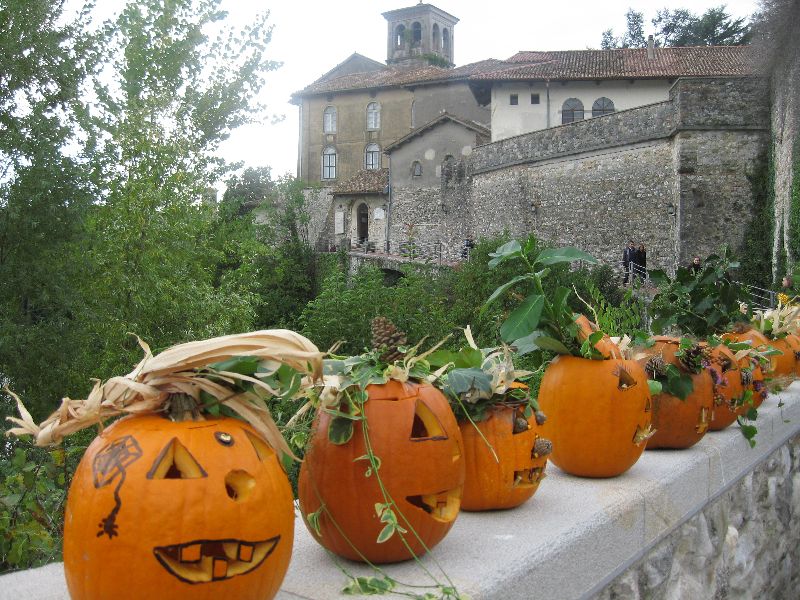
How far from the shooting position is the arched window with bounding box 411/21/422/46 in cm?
5569

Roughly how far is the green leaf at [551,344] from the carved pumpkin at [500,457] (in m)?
0.43

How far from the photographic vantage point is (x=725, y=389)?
3330 mm

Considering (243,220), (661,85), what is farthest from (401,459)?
(661,85)

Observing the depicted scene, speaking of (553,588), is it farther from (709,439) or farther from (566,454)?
(709,439)

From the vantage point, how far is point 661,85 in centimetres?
3244

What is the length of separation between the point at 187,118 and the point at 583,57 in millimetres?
21335

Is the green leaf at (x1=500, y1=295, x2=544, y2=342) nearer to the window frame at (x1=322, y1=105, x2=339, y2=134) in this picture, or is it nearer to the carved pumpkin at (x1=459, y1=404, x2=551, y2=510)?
the carved pumpkin at (x1=459, y1=404, x2=551, y2=510)

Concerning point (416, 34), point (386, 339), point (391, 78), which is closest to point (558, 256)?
point (386, 339)

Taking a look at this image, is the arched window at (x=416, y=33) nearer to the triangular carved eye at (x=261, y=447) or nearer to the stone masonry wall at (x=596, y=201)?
the stone masonry wall at (x=596, y=201)

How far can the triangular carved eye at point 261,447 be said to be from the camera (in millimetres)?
1556

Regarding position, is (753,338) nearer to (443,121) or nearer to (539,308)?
(539,308)

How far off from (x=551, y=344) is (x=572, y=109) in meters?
32.1

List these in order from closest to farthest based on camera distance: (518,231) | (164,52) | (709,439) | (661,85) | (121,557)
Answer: (121,557), (709,439), (164,52), (518,231), (661,85)

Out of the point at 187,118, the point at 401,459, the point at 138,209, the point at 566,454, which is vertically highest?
the point at 187,118
